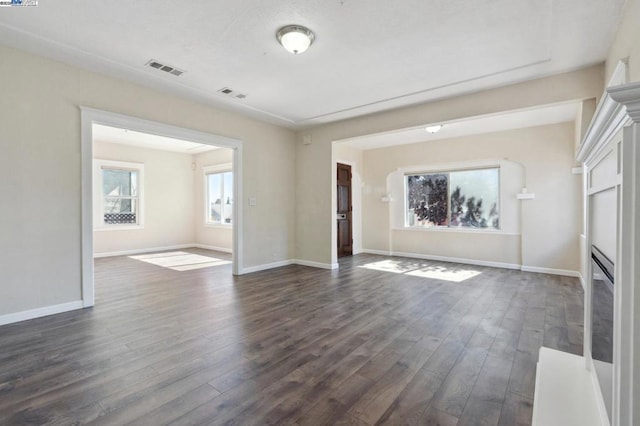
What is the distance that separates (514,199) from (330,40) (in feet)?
15.5

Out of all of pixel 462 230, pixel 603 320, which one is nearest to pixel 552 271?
pixel 462 230

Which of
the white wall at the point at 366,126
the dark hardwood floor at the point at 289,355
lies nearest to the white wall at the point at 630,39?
the white wall at the point at 366,126

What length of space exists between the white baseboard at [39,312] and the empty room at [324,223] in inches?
1.4

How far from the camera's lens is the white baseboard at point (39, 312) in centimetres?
293

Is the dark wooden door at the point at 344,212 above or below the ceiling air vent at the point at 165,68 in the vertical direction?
below

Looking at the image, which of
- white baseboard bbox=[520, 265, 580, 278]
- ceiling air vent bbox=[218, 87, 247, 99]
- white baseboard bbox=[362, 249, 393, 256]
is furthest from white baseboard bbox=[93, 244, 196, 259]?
white baseboard bbox=[520, 265, 580, 278]

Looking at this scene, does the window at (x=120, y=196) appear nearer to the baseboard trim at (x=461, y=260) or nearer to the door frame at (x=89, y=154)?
the door frame at (x=89, y=154)

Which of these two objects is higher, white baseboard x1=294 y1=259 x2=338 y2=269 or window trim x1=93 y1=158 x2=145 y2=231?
window trim x1=93 y1=158 x2=145 y2=231

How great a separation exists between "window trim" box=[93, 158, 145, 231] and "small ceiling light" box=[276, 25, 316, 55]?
248 inches

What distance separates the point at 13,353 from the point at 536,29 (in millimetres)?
5154

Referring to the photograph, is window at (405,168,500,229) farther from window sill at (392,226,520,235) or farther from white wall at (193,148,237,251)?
white wall at (193,148,237,251)

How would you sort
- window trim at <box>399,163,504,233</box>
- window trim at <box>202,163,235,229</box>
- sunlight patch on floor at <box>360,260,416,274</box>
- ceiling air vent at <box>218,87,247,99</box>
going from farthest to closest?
window trim at <box>202,163,235,229</box>
window trim at <box>399,163,504,233</box>
sunlight patch on floor at <box>360,260,416,274</box>
ceiling air vent at <box>218,87,247,99</box>

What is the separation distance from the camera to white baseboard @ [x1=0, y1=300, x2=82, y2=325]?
293 centimetres

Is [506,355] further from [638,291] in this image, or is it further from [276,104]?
[276,104]
